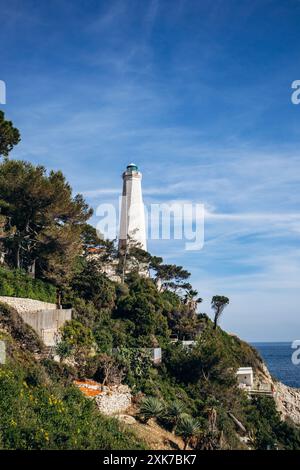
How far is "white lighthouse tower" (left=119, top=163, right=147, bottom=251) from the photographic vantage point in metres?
47.9

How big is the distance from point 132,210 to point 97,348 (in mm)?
25812

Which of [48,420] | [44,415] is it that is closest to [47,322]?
[44,415]

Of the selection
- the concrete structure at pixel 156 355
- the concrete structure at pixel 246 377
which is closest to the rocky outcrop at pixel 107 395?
the concrete structure at pixel 156 355

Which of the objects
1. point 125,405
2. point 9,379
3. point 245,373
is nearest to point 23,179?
point 125,405

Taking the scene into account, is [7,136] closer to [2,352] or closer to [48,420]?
[2,352]

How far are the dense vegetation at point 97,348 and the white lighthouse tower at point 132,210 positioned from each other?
34.1ft

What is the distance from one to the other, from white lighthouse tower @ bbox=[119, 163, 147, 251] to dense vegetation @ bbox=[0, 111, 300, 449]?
34.1ft

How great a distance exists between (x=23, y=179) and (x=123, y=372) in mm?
12022

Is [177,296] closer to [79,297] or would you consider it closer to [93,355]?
[79,297]

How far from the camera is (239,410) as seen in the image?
1033 inches

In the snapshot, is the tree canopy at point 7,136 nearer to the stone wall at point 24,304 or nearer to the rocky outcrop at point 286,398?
the stone wall at point 24,304

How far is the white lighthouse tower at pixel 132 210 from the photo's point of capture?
47.9 m

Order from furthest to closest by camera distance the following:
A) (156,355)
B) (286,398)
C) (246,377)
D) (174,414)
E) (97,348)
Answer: (286,398) → (246,377) → (156,355) → (97,348) → (174,414)

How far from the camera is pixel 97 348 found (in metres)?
24.0
